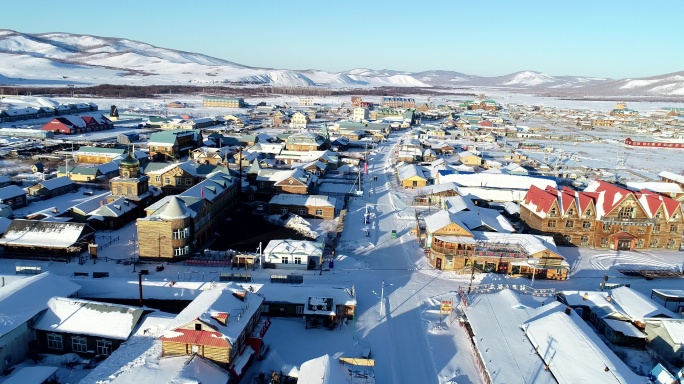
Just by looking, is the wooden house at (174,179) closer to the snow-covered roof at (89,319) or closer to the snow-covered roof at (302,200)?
the snow-covered roof at (302,200)

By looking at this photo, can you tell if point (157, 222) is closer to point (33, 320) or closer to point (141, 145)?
point (33, 320)

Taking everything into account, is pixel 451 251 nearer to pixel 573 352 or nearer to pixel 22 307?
pixel 573 352

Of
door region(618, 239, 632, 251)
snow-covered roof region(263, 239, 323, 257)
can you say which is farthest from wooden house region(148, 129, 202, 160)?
door region(618, 239, 632, 251)

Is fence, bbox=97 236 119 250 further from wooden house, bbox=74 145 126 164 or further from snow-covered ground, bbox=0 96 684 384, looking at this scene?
wooden house, bbox=74 145 126 164

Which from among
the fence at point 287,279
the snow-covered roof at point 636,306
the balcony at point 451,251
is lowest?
the fence at point 287,279

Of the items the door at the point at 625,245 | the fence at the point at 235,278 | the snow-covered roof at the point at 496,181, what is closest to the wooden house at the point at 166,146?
the snow-covered roof at the point at 496,181
